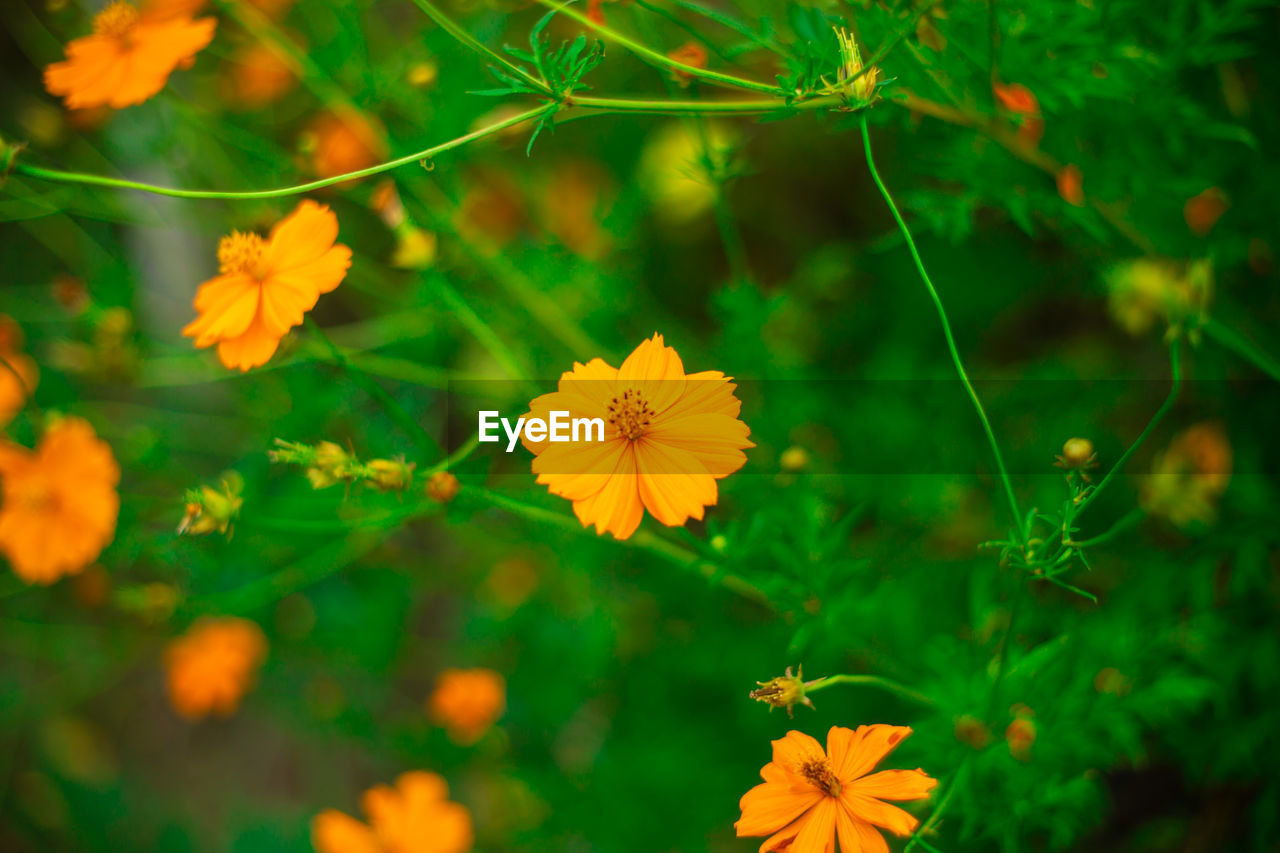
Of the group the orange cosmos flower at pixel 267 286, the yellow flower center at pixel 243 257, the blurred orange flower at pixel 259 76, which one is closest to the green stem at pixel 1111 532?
the orange cosmos flower at pixel 267 286

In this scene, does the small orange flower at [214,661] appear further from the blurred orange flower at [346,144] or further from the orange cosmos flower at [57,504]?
the blurred orange flower at [346,144]

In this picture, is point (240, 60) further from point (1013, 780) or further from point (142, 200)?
point (1013, 780)

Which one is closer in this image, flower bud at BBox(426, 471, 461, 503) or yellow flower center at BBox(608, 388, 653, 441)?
yellow flower center at BBox(608, 388, 653, 441)

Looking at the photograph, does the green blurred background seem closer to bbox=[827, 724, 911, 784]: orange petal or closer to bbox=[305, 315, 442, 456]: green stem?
bbox=[305, 315, 442, 456]: green stem

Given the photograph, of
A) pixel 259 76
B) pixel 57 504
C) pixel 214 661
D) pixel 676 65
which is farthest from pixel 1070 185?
pixel 214 661

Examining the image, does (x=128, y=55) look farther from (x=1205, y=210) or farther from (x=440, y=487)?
(x=1205, y=210)

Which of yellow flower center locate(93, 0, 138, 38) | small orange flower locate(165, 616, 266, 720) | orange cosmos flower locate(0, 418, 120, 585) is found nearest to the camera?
yellow flower center locate(93, 0, 138, 38)

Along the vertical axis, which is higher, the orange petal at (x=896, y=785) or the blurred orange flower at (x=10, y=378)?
the blurred orange flower at (x=10, y=378)

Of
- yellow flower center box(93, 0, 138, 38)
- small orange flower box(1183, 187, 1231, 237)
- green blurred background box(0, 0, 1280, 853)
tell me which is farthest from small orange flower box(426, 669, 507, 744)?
small orange flower box(1183, 187, 1231, 237)
